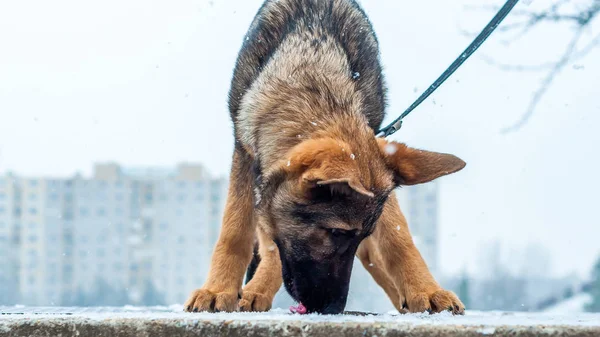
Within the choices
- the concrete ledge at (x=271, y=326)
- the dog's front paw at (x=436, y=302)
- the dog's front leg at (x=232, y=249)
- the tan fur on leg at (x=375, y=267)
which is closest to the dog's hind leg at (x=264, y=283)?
the dog's front leg at (x=232, y=249)

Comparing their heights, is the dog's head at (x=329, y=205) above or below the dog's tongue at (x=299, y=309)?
above

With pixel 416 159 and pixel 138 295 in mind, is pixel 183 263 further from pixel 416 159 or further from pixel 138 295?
pixel 416 159

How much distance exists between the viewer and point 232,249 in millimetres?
4652

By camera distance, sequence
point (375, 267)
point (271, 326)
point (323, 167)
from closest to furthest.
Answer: point (271, 326), point (323, 167), point (375, 267)

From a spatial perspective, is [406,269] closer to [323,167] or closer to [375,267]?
[375,267]

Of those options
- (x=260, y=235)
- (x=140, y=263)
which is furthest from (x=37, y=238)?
(x=260, y=235)

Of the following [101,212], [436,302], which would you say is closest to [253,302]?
[436,302]

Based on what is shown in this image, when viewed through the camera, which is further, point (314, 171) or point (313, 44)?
point (313, 44)

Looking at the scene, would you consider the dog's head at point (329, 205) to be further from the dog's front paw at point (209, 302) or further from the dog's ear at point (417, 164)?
the dog's front paw at point (209, 302)

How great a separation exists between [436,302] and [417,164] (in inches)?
31.2

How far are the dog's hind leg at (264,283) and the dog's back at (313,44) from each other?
926 millimetres

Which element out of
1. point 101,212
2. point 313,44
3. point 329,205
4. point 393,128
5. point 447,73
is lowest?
point 329,205

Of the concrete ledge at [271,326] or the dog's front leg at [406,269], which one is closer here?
the concrete ledge at [271,326]

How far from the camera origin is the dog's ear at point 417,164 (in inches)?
155
